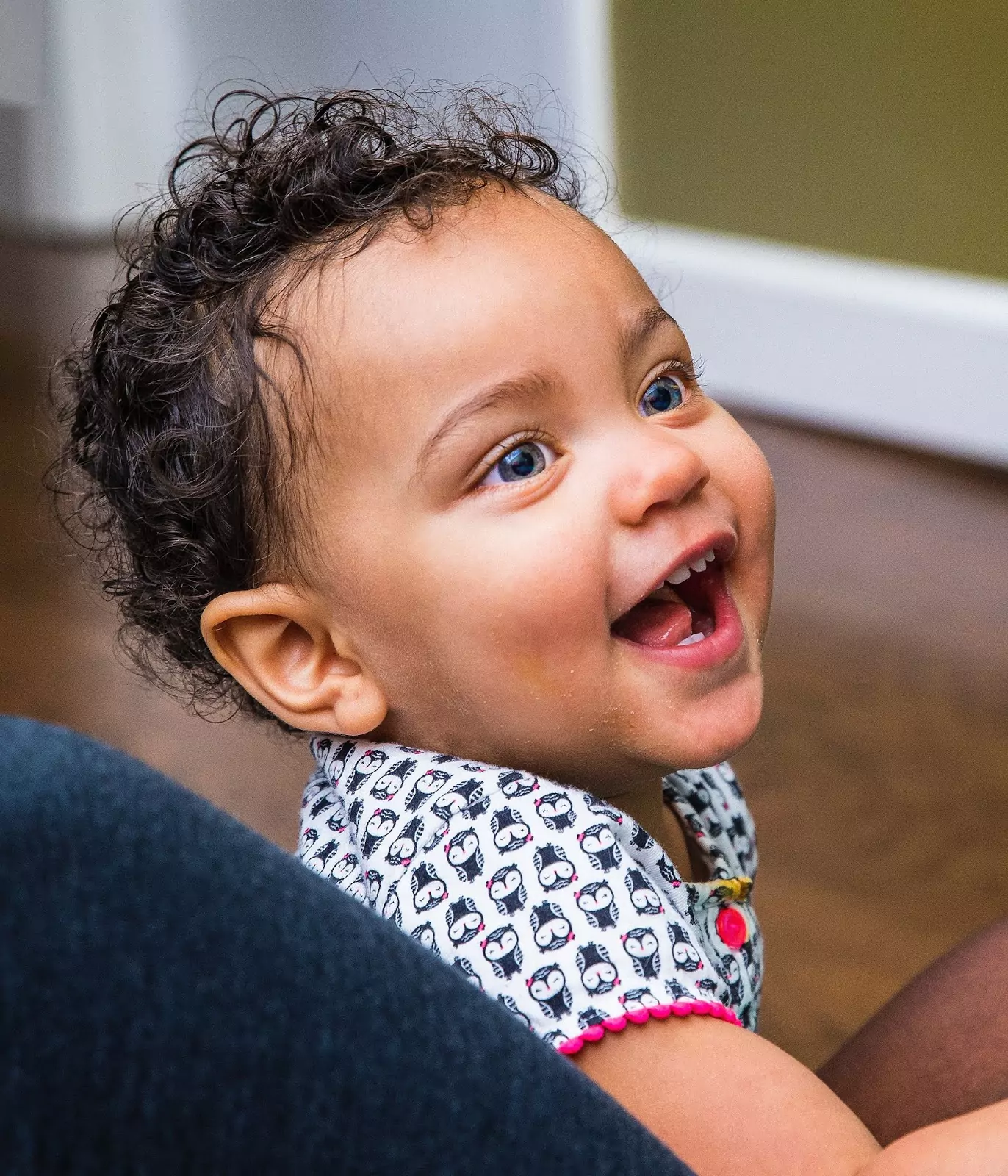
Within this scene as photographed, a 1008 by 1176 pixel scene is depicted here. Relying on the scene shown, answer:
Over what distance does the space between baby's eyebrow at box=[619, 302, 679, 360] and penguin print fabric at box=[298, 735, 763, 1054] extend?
22 centimetres

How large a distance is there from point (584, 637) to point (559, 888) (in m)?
0.12

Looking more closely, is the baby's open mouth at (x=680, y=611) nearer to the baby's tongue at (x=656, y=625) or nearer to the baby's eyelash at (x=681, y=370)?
the baby's tongue at (x=656, y=625)

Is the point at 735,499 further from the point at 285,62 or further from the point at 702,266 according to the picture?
the point at 285,62

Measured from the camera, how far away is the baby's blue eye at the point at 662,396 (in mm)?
776

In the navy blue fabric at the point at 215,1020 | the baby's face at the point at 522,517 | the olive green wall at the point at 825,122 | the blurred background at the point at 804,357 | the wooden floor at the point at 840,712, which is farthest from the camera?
the olive green wall at the point at 825,122

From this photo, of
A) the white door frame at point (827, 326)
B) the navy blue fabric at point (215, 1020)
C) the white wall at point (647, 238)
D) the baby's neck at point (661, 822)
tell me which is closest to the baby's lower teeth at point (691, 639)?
the baby's neck at point (661, 822)

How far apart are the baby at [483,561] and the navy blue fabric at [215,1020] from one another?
0.63ft

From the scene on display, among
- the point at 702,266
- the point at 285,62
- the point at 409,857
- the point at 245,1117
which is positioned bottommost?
the point at 702,266

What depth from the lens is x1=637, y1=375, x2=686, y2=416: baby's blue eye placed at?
776 mm

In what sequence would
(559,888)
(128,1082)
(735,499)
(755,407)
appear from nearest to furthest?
(128,1082)
(559,888)
(735,499)
(755,407)

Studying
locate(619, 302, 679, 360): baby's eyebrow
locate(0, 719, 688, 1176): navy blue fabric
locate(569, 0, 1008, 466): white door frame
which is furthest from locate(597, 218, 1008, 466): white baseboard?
locate(0, 719, 688, 1176): navy blue fabric

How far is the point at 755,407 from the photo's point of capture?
2.69m

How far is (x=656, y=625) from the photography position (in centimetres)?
75

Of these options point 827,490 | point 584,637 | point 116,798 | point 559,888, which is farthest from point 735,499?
point 827,490
